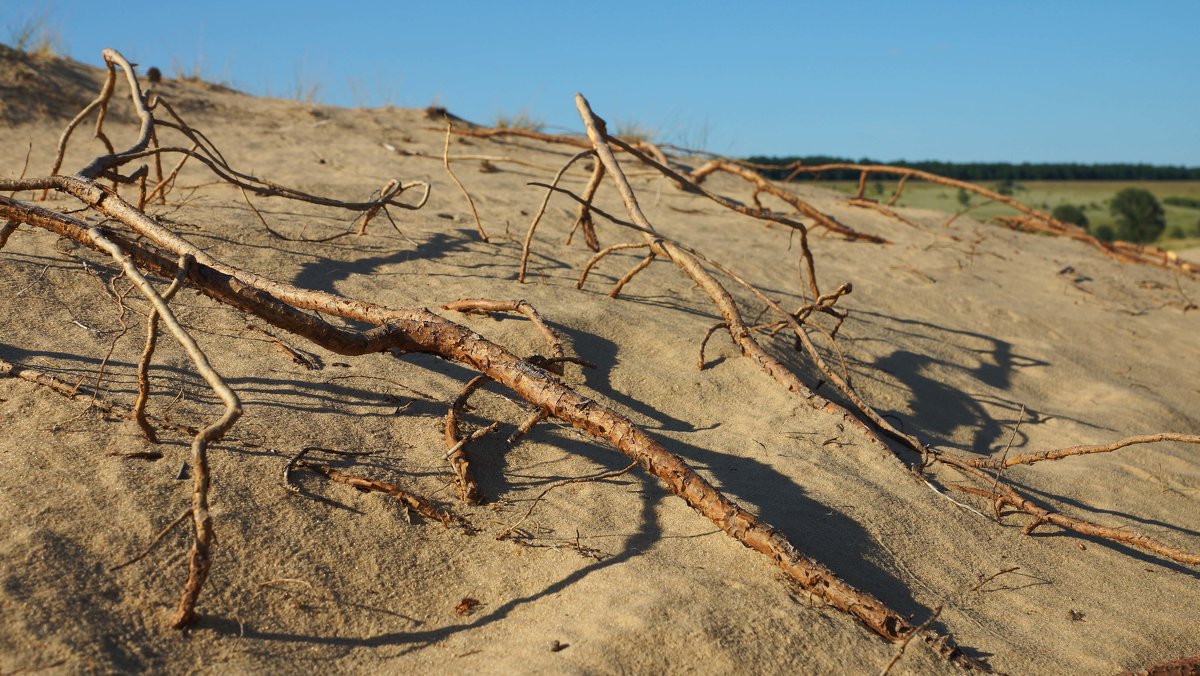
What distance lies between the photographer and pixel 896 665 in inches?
64.9

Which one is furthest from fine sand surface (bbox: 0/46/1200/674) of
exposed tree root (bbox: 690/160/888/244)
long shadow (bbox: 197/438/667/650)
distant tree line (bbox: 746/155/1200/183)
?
distant tree line (bbox: 746/155/1200/183)

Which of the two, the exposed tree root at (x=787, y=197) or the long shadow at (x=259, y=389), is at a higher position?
the exposed tree root at (x=787, y=197)

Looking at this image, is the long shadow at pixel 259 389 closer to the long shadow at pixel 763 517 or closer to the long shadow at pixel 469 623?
the long shadow at pixel 763 517

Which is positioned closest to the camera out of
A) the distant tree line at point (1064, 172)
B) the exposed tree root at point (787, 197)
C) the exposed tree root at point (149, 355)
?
the exposed tree root at point (149, 355)

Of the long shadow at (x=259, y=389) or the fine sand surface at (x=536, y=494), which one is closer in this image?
the fine sand surface at (x=536, y=494)

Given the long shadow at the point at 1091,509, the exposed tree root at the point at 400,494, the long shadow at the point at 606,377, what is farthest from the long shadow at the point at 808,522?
the long shadow at the point at 1091,509

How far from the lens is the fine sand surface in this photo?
158 centimetres

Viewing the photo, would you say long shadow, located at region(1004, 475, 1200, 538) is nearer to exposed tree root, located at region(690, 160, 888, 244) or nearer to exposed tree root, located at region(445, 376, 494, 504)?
exposed tree root, located at region(445, 376, 494, 504)

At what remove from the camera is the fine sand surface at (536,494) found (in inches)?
62.2

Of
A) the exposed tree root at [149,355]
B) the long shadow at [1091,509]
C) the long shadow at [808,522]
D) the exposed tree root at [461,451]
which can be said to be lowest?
the long shadow at [1091,509]

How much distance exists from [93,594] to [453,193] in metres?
3.51

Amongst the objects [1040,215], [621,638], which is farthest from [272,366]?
[1040,215]

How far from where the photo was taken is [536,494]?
6.80ft

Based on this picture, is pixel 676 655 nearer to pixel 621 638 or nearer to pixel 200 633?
pixel 621 638
